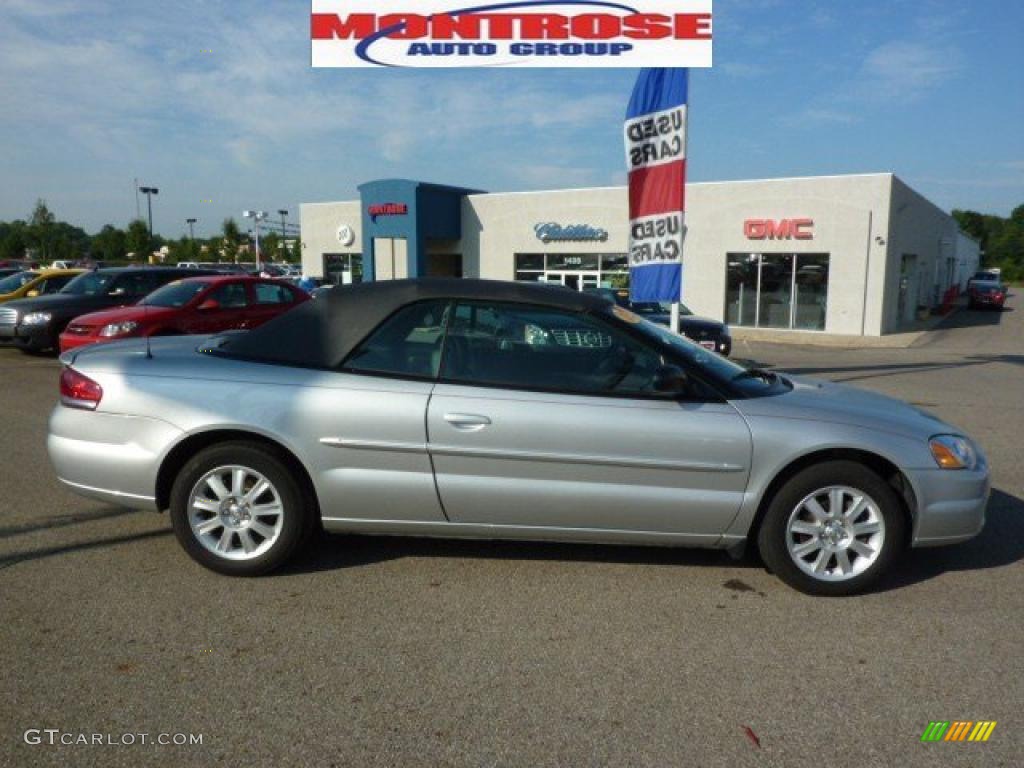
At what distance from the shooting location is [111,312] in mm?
11555

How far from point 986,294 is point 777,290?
18.4 meters

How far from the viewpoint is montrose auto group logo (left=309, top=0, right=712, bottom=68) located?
400 inches

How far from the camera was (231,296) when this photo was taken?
485 inches

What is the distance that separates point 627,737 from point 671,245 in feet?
24.5

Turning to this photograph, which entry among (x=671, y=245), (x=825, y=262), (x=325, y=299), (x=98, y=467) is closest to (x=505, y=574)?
(x=325, y=299)

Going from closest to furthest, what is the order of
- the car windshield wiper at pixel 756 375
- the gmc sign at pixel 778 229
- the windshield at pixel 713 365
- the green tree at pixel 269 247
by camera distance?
the windshield at pixel 713 365 → the car windshield wiper at pixel 756 375 → the gmc sign at pixel 778 229 → the green tree at pixel 269 247

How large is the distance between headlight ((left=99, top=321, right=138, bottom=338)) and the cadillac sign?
68.4 feet

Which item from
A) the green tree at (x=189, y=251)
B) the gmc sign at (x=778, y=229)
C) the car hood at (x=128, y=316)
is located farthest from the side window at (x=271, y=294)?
the green tree at (x=189, y=251)

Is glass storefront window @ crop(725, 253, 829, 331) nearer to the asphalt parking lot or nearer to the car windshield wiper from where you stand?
the asphalt parking lot

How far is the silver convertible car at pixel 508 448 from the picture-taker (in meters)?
3.92

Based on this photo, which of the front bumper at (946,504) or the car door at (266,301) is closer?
the front bumper at (946,504)

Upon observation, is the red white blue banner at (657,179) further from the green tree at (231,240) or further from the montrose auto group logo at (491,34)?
the green tree at (231,240)

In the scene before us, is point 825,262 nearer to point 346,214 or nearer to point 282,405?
point 346,214

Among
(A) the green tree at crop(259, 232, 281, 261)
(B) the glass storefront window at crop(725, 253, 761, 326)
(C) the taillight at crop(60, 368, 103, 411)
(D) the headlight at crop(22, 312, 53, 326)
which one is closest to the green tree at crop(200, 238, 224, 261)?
(A) the green tree at crop(259, 232, 281, 261)
